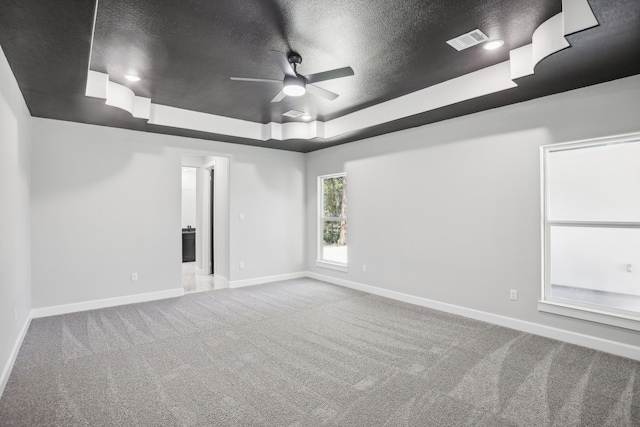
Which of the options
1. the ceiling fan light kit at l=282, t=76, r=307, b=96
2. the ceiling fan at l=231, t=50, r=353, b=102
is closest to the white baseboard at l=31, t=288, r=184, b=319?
the ceiling fan at l=231, t=50, r=353, b=102

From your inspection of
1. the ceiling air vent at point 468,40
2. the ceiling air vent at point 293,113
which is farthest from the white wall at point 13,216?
the ceiling air vent at point 468,40

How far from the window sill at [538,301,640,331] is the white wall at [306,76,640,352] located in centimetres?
7

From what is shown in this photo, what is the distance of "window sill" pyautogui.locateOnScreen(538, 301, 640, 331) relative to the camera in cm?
300

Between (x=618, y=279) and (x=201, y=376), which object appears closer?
(x=201, y=376)

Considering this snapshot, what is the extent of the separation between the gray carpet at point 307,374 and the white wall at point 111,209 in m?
0.66

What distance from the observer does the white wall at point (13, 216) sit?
2639mm

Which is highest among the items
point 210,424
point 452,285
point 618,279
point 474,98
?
point 474,98

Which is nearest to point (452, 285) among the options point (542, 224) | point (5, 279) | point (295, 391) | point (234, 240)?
point (542, 224)

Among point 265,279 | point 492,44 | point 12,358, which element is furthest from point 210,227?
point 492,44

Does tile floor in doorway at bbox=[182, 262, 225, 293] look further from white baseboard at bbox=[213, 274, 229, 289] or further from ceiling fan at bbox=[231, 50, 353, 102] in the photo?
ceiling fan at bbox=[231, 50, 353, 102]

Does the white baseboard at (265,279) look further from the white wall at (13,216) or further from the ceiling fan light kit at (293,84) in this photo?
the ceiling fan light kit at (293,84)

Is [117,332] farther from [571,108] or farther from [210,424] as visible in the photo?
[571,108]

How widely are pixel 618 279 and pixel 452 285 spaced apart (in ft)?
5.35

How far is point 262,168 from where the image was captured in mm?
6242
